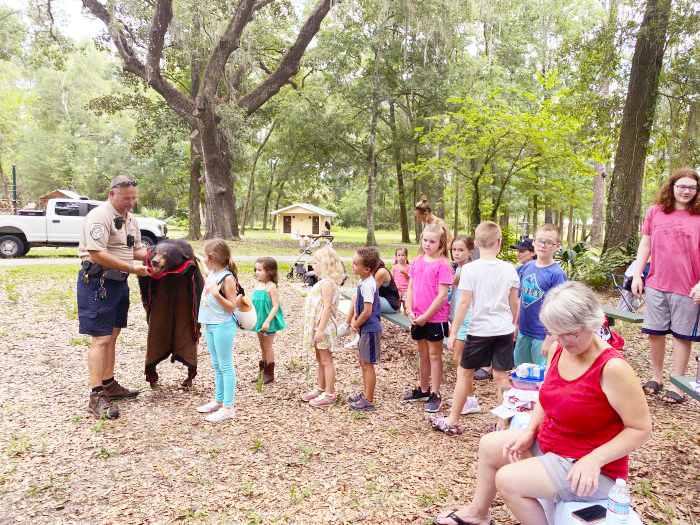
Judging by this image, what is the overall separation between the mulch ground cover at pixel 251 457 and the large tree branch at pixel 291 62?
12.3 metres

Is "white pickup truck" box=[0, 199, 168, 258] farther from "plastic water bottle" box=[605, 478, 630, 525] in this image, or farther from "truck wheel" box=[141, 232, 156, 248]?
"plastic water bottle" box=[605, 478, 630, 525]

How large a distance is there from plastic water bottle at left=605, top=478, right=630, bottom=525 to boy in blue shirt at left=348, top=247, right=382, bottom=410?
7.90ft

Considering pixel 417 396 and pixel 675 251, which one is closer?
pixel 675 251

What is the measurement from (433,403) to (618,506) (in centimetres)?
245

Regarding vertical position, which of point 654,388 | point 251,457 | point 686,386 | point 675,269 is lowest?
point 251,457

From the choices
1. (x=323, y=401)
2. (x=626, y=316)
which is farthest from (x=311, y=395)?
(x=626, y=316)

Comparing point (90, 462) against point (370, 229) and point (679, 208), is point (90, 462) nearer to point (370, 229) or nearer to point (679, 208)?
point (679, 208)

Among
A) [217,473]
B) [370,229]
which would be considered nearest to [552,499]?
[217,473]

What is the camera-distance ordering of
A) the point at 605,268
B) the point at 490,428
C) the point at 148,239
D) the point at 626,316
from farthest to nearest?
the point at 148,239 < the point at 605,268 < the point at 626,316 < the point at 490,428

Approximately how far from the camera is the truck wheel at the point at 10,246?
1356cm

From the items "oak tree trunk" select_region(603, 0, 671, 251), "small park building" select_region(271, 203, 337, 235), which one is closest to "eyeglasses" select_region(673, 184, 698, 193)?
"oak tree trunk" select_region(603, 0, 671, 251)

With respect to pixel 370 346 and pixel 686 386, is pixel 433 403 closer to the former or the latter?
pixel 370 346

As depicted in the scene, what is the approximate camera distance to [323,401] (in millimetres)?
4234

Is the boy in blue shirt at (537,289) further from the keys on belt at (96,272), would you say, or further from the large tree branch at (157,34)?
the large tree branch at (157,34)
